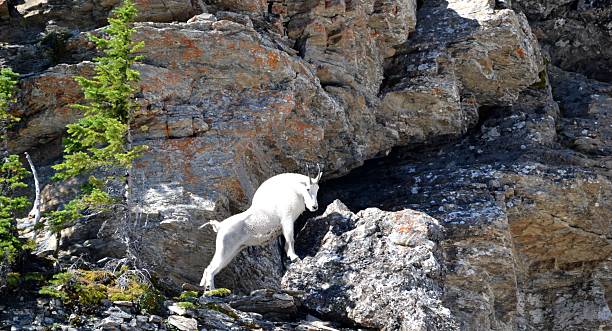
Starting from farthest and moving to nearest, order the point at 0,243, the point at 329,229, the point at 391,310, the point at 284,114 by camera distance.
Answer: the point at 284,114, the point at 329,229, the point at 391,310, the point at 0,243

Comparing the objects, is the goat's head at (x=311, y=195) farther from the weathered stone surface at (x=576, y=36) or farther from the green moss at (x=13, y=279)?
the weathered stone surface at (x=576, y=36)

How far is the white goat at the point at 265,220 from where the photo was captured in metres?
18.2

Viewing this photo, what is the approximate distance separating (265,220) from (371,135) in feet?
20.5

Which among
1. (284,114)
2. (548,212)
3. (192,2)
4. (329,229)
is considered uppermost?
(192,2)

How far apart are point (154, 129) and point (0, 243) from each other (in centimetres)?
543

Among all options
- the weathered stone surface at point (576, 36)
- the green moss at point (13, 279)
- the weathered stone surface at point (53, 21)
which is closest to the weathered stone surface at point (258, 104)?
the weathered stone surface at point (53, 21)

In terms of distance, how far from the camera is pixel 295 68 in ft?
72.0

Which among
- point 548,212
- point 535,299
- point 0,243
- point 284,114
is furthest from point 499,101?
point 0,243

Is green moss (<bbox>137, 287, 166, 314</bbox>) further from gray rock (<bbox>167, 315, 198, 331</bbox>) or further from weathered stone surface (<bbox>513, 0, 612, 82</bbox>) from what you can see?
weathered stone surface (<bbox>513, 0, 612, 82</bbox>)

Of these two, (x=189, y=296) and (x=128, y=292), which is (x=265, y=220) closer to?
(x=189, y=296)

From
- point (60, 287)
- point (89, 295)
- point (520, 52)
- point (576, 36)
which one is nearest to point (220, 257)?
point (89, 295)

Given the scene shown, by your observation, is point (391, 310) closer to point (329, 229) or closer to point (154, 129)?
point (329, 229)

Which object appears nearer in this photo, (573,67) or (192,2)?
(192,2)

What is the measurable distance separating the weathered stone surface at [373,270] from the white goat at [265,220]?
0.75 metres
